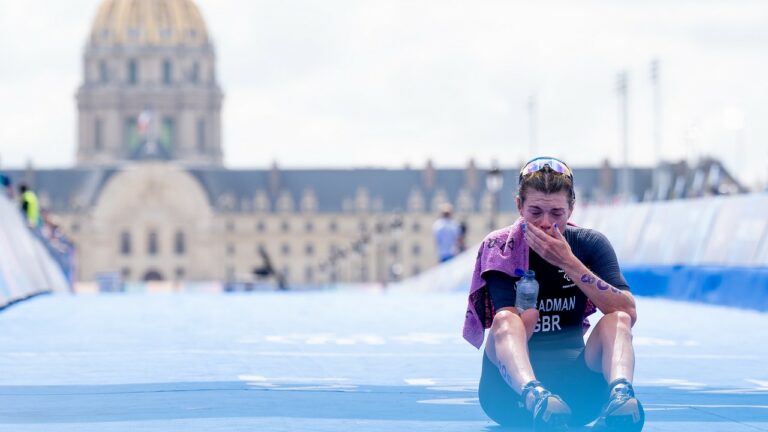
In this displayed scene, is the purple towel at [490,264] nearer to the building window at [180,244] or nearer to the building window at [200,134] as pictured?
the building window at [180,244]

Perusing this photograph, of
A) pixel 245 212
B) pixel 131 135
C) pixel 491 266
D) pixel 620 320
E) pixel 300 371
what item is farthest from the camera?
pixel 131 135

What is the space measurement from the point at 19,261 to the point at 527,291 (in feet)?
57.2

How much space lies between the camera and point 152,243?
180 metres

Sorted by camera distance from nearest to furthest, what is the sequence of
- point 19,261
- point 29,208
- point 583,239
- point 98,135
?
point 583,239 → point 19,261 → point 29,208 → point 98,135

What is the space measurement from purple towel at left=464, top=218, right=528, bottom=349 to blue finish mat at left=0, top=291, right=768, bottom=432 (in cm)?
49

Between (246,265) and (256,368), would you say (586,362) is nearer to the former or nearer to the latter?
(256,368)

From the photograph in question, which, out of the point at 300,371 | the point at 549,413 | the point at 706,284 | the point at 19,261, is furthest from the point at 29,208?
the point at 549,413

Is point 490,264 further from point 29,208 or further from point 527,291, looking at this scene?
point 29,208

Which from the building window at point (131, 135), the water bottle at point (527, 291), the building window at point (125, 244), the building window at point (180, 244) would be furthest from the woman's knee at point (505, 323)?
the building window at point (131, 135)

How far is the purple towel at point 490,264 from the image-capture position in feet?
27.3

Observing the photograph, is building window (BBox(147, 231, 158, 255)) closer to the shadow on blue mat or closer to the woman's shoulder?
the shadow on blue mat

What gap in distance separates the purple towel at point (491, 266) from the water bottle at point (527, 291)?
0.20 ft

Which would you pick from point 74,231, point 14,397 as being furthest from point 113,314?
point 74,231

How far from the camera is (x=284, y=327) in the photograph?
1809 centimetres
